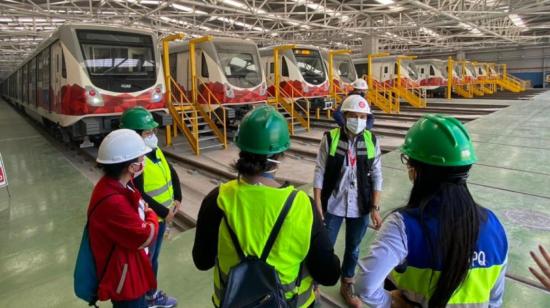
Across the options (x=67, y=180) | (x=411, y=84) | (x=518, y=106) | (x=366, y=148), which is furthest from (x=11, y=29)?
(x=518, y=106)

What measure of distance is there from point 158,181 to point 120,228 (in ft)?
3.11

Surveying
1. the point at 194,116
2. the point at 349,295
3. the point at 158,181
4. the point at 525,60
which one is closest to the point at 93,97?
the point at 194,116

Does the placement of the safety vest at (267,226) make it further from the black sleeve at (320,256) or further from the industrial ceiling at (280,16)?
the industrial ceiling at (280,16)

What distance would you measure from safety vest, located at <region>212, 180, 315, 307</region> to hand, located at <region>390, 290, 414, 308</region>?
37 centimetres

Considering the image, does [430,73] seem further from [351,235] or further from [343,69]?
[351,235]

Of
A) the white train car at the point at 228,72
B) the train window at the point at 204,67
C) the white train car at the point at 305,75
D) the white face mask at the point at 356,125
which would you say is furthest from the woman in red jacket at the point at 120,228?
the white train car at the point at 305,75

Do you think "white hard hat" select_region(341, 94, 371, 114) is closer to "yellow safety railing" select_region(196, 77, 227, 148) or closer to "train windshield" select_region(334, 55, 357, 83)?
"yellow safety railing" select_region(196, 77, 227, 148)

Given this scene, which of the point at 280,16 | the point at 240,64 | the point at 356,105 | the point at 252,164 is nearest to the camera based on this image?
the point at 252,164

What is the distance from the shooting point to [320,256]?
4.85 feet

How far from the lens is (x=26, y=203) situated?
552cm

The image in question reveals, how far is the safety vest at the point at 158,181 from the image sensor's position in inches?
108

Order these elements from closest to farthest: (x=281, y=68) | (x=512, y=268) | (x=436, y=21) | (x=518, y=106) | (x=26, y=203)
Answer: (x=512, y=268) → (x=26, y=203) → (x=281, y=68) → (x=518, y=106) → (x=436, y=21)

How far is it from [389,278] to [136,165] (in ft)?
4.91

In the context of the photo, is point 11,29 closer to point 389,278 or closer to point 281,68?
point 281,68
